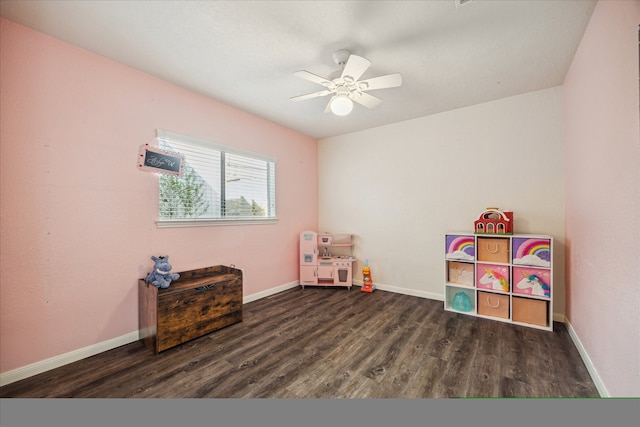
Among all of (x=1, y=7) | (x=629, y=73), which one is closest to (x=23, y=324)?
(x=1, y=7)

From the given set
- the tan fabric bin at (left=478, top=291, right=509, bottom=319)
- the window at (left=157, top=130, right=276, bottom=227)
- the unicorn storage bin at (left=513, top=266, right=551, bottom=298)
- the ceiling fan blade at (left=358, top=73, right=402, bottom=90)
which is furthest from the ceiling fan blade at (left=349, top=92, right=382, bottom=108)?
the tan fabric bin at (left=478, top=291, right=509, bottom=319)

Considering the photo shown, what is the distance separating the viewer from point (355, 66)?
75.3 inches

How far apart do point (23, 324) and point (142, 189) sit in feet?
4.19

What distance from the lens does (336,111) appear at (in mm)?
2242

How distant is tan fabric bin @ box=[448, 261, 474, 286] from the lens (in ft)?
9.91

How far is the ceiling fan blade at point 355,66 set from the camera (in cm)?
183

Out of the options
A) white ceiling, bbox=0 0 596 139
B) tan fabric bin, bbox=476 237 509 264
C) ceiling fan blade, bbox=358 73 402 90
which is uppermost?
white ceiling, bbox=0 0 596 139

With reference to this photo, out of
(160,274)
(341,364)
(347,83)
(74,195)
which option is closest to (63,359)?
(160,274)

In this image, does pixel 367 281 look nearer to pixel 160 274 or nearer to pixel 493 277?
pixel 493 277

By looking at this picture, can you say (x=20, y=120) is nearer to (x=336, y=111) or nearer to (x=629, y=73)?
(x=336, y=111)

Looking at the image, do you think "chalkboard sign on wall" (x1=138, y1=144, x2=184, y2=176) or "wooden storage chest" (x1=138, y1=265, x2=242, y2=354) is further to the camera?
"chalkboard sign on wall" (x1=138, y1=144, x2=184, y2=176)

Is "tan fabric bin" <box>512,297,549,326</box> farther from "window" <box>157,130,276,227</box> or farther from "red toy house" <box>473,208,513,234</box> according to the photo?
"window" <box>157,130,276,227</box>

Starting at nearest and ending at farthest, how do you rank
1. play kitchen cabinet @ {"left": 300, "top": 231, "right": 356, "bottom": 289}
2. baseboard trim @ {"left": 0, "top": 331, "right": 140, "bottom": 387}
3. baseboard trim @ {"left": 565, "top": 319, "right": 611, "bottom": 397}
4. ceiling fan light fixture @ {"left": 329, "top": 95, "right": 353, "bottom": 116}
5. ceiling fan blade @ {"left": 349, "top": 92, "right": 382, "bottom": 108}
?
baseboard trim @ {"left": 565, "top": 319, "right": 611, "bottom": 397}
baseboard trim @ {"left": 0, "top": 331, "right": 140, "bottom": 387}
ceiling fan light fixture @ {"left": 329, "top": 95, "right": 353, "bottom": 116}
ceiling fan blade @ {"left": 349, "top": 92, "right": 382, "bottom": 108}
play kitchen cabinet @ {"left": 300, "top": 231, "right": 356, "bottom": 289}

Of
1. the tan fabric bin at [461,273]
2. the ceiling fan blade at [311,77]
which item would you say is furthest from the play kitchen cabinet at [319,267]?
the ceiling fan blade at [311,77]
